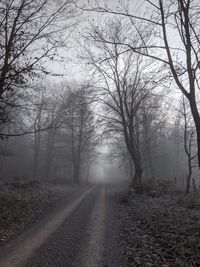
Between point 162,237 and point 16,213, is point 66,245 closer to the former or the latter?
point 162,237

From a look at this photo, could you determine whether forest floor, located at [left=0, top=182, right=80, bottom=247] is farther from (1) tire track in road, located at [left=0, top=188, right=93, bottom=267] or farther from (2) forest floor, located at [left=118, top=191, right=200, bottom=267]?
(2) forest floor, located at [left=118, top=191, right=200, bottom=267]

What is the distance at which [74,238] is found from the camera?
316 inches

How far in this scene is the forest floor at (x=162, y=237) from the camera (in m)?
6.15

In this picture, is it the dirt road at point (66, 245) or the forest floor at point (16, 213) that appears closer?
the dirt road at point (66, 245)

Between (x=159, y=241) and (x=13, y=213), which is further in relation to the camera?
(x=13, y=213)

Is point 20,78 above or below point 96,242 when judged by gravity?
above

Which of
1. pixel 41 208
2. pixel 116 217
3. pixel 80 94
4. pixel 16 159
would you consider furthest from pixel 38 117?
pixel 116 217

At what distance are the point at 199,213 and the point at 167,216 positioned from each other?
1295mm

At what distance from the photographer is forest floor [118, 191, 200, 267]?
6.15 metres

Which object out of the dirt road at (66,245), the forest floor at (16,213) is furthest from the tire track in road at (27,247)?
the forest floor at (16,213)

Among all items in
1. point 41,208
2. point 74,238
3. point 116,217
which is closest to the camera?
point 74,238

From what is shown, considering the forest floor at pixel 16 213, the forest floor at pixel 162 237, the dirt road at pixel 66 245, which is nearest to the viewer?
the dirt road at pixel 66 245

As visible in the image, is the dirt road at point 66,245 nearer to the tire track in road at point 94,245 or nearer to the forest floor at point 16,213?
the tire track in road at point 94,245

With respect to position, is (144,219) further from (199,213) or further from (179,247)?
(179,247)
